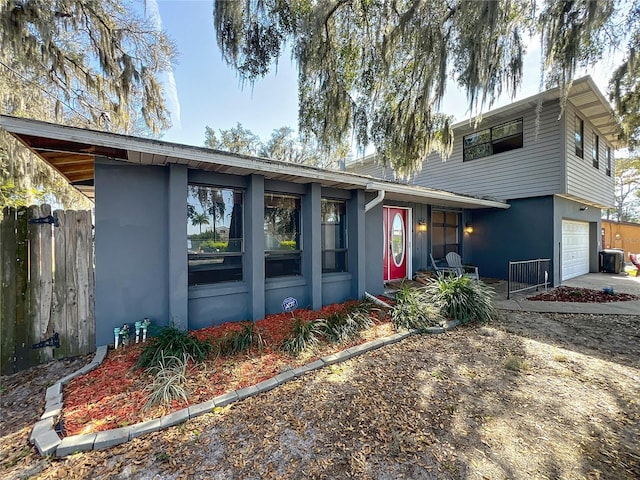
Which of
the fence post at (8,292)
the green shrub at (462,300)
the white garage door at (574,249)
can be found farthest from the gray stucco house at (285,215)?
the green shrub at (462,300)

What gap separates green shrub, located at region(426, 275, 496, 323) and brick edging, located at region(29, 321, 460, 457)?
2913 millimetres

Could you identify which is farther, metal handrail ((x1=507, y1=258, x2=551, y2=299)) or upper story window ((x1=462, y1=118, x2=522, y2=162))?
upper story window ((x1=462, y1=118, x2=522, y2=162))

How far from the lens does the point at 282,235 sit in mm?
5227

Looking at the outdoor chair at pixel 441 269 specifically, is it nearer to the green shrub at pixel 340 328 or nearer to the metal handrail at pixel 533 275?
the metal handrail at pixel 533 275

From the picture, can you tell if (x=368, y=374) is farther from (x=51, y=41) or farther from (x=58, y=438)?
(x=51, y=41)

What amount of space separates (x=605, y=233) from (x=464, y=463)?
22364 mm

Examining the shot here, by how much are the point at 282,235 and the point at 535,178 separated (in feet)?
28.2

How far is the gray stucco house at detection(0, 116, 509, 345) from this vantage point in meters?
3.56

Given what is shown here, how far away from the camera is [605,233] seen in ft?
54.2

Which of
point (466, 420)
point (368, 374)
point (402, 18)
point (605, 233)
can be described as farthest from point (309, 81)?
point (605, 233)

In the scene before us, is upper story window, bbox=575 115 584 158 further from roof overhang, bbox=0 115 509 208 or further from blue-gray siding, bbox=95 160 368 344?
blue-gray siding, bbox=95 160 368 344

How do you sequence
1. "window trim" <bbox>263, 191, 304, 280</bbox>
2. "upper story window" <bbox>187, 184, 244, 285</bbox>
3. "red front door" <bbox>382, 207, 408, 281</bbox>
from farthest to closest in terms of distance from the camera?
1. "red front door" <bbox>382, 207, 408, 281</bbox>
2. "window trim" <bbox>263, 191, 304, 280</bbox>
3. "upper story window" <bbox>187, 184, 244, 285</bbox>

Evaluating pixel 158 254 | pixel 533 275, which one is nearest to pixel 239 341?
pixel 158 254

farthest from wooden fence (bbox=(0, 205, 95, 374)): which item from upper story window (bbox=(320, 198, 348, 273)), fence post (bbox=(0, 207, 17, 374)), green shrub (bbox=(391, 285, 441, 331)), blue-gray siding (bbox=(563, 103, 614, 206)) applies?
blue-gray siding (bbox=(563, 103, 614, 206))
